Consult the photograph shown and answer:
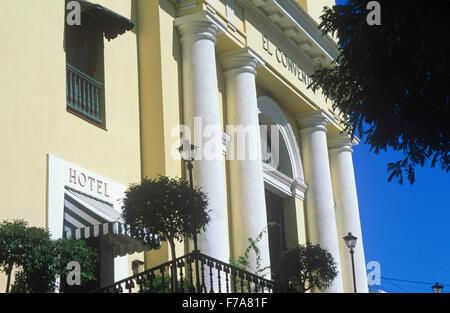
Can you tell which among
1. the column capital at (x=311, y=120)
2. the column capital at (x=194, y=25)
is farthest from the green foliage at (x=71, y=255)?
the column capital at (x=311, y=120)

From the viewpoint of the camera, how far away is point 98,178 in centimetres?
1661

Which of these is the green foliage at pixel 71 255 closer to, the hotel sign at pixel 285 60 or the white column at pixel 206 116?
the white column at pixel 206 116

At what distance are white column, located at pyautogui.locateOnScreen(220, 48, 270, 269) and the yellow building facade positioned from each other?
31mm

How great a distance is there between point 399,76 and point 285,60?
39.0 feet

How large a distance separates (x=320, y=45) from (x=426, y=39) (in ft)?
46.4

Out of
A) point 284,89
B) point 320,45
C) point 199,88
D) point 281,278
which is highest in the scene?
point 320,45

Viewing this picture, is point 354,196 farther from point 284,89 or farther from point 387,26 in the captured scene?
point 387,26

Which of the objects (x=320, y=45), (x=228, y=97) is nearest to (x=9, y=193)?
(x=228, y=97)

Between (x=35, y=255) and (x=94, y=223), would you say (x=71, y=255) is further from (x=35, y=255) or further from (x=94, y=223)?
(x=94, y=223)

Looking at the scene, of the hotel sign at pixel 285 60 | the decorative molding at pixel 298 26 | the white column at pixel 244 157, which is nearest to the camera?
the white column at pixel 244 157

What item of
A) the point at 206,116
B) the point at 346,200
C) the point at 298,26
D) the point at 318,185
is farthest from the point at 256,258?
the point at 346,200

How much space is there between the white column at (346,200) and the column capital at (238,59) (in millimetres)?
7755

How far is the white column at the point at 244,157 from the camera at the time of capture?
21.0m

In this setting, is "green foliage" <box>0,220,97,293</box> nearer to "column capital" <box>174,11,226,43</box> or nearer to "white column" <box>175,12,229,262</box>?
"white column" <box>175,12,229,262</box>
